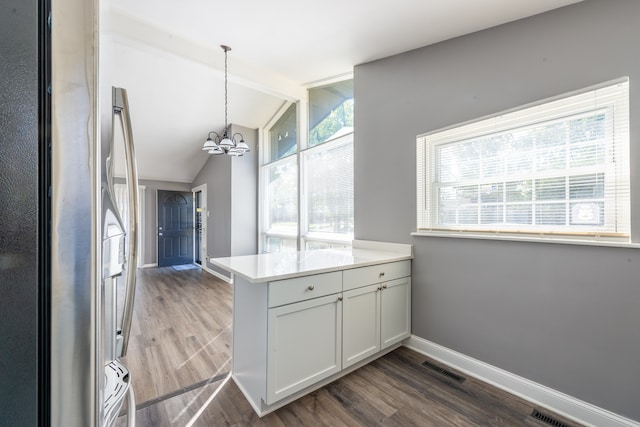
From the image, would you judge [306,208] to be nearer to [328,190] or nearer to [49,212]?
[328,190]

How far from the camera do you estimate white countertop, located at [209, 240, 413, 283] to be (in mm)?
1652

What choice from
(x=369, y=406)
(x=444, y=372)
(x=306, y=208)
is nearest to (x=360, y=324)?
(x=369, y=406)

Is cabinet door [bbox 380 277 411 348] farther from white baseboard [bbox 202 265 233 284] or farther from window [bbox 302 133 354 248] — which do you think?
white baseboard [bbox 202 265 233 284]

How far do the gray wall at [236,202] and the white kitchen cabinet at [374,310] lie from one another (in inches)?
131

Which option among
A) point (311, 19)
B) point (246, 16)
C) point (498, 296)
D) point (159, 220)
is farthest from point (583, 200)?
point (159, 220)

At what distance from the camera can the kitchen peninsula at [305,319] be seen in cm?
164

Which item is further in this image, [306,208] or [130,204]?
[306,208]

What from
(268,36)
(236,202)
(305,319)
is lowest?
(305,319)

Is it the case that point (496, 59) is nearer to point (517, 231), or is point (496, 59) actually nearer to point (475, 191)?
point (475, 191)

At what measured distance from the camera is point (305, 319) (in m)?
1.76

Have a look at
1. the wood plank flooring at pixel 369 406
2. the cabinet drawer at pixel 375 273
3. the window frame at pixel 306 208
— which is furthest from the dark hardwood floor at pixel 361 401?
the window frame at pixel 306 208

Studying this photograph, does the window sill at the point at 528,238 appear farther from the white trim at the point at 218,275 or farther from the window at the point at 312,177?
the white trim at the point at 218,275

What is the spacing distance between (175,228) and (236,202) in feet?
9.16

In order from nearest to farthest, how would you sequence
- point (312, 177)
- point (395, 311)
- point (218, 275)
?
point (395, 311) < point (312, 177) < point (218, 275)
